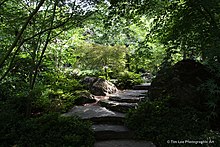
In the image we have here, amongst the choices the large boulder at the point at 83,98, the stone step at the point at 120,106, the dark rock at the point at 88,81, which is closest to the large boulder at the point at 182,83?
the stone step at the point at 120,106

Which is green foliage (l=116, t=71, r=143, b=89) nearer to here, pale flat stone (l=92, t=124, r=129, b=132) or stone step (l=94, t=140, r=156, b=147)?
pale flat stone (l=92, t=124, r=129, b=132)

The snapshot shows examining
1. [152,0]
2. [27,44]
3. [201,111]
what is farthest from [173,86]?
[27,44]

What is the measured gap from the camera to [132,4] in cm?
366

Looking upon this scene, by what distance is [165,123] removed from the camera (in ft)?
11.6

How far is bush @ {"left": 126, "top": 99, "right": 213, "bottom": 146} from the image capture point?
10.8 feet

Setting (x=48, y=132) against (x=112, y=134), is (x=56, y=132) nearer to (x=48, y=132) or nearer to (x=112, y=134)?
(x=48, y=132)

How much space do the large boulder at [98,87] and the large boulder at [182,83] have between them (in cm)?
241

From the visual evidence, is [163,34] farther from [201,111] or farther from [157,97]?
[201,111]

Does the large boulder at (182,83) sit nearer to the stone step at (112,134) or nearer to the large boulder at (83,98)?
the stone step at (112,134)

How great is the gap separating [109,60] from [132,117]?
17.3 feet

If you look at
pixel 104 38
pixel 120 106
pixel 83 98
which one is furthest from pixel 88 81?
pixel 104 38

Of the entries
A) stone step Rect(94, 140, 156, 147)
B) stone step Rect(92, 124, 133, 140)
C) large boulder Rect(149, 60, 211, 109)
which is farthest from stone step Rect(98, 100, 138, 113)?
stone step Rect(94, 140, 156, 147)

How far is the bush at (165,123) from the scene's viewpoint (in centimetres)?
329

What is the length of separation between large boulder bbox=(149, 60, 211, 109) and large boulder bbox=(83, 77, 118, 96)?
241cm
